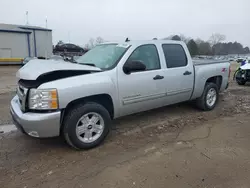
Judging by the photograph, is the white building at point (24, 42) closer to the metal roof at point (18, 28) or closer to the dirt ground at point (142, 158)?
the metal roof at point (18, 28)

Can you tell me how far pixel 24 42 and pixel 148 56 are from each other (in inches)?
1108

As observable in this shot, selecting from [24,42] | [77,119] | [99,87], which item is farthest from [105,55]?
[24,42]

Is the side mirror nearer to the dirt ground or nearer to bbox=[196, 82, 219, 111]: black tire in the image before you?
the dirt ground

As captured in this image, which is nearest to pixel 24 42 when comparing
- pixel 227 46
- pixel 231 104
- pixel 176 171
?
pixel 231 104

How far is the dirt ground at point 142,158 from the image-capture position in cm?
283

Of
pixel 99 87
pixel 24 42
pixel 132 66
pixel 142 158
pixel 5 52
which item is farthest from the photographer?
pixel 24 42

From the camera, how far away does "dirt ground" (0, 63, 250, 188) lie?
Result: 111 inches

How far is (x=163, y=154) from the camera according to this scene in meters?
3.49

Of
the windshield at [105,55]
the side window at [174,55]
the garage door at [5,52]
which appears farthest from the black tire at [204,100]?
the garage door at [5,52]

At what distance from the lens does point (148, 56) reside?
175 inches

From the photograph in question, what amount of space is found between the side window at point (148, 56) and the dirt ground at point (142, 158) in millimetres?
1301

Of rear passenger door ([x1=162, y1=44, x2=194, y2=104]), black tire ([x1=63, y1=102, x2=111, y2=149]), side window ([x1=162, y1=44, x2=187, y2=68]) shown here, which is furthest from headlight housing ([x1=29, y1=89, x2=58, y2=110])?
side window ([x1=162, y1=44, x2=187, y2=68])

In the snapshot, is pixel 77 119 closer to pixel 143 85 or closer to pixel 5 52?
pixel 143 85

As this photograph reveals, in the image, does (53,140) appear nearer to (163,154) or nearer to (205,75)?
(163,154)
